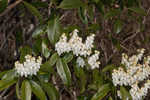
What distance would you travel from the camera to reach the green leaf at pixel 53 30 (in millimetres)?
1701

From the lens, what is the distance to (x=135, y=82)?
6.13ft

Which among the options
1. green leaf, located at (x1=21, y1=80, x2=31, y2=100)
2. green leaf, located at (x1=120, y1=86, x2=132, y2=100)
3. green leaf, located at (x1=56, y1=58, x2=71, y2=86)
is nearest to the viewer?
green leaf, located at (x1=21, y1=80, x2=31, y2=100)

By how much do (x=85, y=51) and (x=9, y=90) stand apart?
1027mm

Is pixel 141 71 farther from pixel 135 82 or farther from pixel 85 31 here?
pixel 85 31

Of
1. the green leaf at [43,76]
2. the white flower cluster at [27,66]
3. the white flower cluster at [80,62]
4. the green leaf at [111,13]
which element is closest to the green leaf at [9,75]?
the white flower cluster at [27,66]

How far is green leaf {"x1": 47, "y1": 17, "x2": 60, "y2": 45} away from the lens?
170 cm

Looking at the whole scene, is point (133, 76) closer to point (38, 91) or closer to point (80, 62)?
point (80, 62)

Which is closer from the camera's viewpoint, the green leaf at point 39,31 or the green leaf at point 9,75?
the green leaf at point 9,75

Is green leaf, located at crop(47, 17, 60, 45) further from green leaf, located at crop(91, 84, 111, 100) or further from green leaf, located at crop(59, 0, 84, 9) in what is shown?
green leaf, located at crop(91, 84, 111, 100)

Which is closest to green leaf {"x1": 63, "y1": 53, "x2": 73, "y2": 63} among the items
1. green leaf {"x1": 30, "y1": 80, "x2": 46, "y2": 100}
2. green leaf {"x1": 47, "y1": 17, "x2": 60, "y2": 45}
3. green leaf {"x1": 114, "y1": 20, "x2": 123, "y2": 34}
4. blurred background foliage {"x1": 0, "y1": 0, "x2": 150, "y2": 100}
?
blurred background foliage {"x1": 0, "y1": 0, "x2": 150, "y2": 100}

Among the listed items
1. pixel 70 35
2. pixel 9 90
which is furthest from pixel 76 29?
pixel 9 90

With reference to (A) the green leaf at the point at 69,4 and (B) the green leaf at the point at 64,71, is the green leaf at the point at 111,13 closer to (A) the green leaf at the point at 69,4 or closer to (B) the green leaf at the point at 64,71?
(A) the green leaf at the point at 69,4

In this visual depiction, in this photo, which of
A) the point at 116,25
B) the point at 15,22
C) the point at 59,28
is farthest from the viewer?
the point at 15,22

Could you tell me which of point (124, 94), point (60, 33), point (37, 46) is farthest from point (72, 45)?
point (124, 94)
